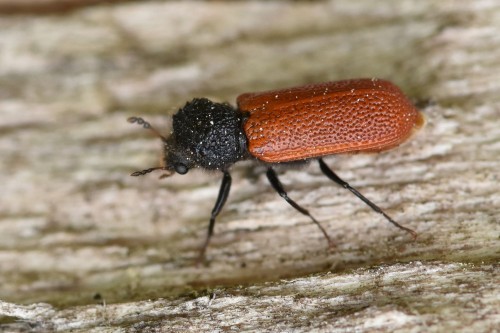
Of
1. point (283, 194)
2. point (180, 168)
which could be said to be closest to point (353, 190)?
point (283, 194)

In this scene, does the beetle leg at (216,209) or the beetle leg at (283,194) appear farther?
the beetle leg at (216,209)

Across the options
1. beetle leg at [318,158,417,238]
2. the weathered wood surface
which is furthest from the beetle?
the weathered wood surface

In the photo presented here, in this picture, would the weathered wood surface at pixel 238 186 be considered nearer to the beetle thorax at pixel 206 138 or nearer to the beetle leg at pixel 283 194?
the beetle leg at pixel 283 194

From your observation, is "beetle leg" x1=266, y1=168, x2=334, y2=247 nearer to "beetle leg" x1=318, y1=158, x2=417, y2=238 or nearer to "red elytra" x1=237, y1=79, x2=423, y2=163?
"red elytra" x1=237, y1=79, x2=423, y2=163

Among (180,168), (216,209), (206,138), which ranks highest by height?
(206,138)

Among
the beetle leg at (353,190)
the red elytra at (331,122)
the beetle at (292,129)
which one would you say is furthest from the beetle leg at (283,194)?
the beetle leg at (353,190)

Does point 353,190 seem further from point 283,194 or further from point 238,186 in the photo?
point 238,186

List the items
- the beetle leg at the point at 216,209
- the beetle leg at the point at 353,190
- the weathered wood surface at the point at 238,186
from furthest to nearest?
the beetle leg at the point at 216,209 < the beetle leg at the point at 353,190 < the weathered wood surface at the point at 238,186

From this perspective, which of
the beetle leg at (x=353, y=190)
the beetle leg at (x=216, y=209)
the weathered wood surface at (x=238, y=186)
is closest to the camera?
the weathered wood surface at (x=238, y=186)
